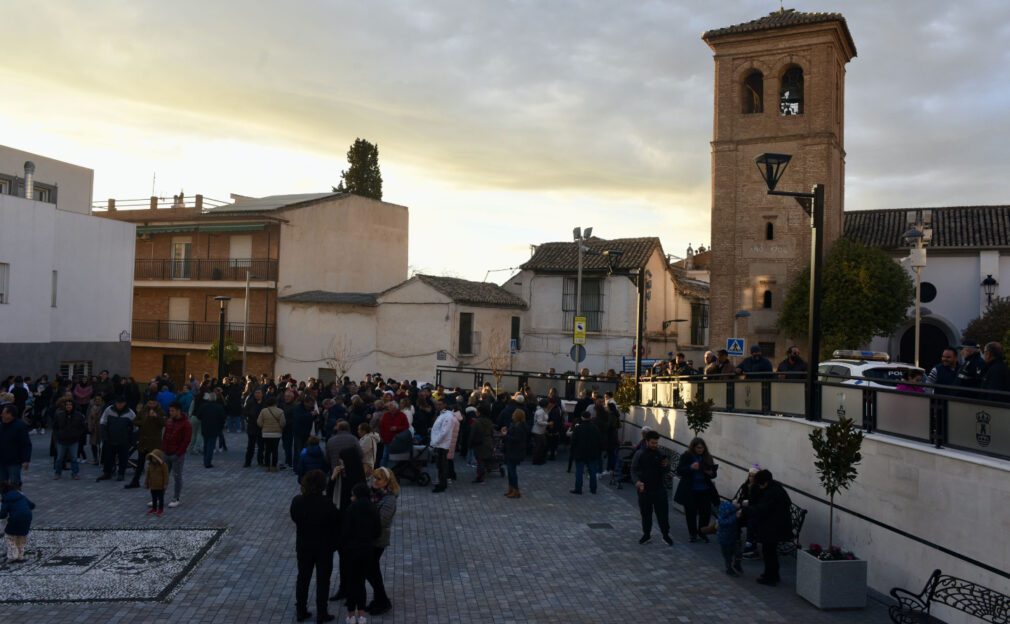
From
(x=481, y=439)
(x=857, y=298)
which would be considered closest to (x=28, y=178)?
(x=481, y=439)

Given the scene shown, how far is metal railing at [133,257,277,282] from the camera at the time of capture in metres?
42.2

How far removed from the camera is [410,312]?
130ft

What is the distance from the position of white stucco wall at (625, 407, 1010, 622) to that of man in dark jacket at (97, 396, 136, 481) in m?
11.2

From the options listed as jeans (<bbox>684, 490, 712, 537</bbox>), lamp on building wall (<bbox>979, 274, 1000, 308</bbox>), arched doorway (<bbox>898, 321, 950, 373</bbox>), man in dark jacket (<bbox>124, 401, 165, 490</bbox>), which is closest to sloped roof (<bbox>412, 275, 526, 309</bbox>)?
arched doorway (<bbox>898, 321, 950, 373</bbox>)

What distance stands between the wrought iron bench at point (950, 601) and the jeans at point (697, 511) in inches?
143

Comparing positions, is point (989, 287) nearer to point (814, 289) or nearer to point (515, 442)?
point (515, 442)

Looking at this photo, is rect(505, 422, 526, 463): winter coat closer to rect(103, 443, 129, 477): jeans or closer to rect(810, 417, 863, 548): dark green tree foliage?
rect(810, 417, 863, 548): dark green tree foliage

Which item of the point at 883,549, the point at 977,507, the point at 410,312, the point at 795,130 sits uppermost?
the point at 795,130

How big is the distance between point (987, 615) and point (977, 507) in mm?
1007

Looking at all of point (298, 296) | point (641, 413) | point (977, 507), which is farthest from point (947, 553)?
point (298, 296)

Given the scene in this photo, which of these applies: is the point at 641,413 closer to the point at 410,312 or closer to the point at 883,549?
the point at 883,549

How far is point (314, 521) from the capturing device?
8797mm

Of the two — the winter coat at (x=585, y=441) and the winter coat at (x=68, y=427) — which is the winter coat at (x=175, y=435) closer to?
the winter coat at (x=68, y=427)

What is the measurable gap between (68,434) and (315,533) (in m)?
9.63
